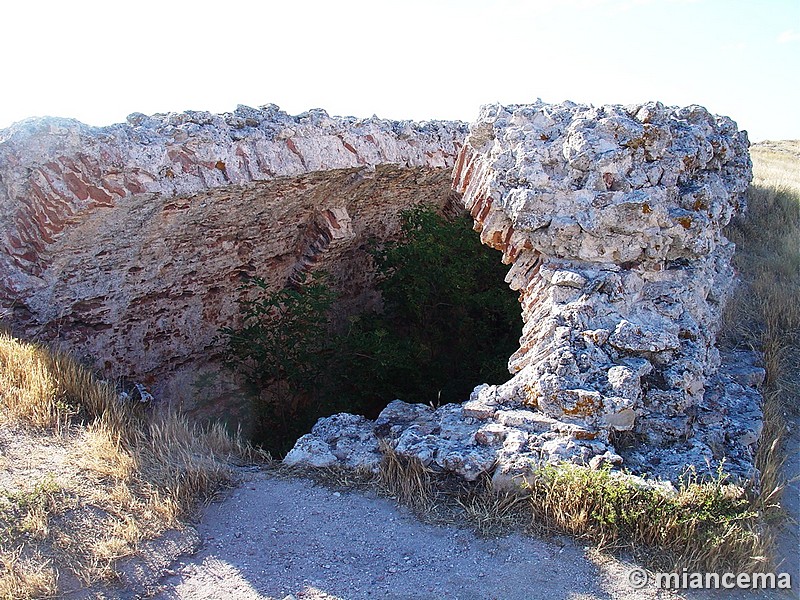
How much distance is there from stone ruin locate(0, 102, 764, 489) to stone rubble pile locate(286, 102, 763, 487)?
1 cm

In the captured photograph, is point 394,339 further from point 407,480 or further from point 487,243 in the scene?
point 407,480

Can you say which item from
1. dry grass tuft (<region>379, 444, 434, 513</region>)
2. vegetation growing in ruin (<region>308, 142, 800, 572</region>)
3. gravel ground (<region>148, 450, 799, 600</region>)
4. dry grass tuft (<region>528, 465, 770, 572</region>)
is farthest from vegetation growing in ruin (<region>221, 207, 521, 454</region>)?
dry grass tuft (<region>528, 465, 770, 572</region>)

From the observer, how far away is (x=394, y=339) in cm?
600

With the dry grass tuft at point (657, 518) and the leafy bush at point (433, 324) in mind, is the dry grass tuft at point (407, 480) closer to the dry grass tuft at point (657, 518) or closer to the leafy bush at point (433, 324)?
the dry grass tuft at point (657, 518)

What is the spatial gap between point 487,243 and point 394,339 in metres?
2.01

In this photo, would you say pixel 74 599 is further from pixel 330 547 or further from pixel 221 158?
pixel 221 158

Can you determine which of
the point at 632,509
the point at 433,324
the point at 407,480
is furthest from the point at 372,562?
the point at 433,324

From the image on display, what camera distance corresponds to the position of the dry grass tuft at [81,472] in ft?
9.07

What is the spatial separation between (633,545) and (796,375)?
252cm

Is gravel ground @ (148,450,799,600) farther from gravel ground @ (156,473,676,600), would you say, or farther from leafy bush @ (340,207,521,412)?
leafy bush @ (340,207,521,412)

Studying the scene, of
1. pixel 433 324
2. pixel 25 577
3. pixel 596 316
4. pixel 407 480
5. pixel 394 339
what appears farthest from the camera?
pixel 433 324

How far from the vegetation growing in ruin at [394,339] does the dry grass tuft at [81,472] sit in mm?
1530

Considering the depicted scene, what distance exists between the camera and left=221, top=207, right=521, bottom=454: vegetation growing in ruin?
5.57 meters

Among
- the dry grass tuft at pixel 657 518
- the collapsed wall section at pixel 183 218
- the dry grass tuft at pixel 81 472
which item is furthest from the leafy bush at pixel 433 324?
the dry grass tuft at pixel 657 518
